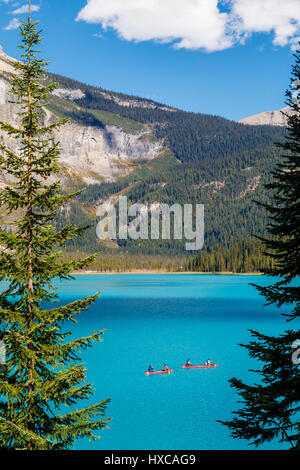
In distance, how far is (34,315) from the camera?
14.7 meters

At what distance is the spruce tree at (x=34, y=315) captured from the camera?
1384 cm

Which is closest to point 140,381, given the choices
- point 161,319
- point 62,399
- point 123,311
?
point 62,399

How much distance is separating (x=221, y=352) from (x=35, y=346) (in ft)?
178

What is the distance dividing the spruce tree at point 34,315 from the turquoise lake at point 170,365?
2203 centimetres

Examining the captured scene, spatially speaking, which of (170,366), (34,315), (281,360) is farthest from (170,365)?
(34,315)

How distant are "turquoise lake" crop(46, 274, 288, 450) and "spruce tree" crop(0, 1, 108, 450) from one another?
22.0 metres

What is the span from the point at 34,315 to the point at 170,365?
4655 centimetres

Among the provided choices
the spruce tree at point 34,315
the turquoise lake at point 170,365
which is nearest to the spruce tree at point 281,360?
the spruce tree at point 34,315

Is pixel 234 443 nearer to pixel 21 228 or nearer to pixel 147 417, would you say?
pixel 147 417

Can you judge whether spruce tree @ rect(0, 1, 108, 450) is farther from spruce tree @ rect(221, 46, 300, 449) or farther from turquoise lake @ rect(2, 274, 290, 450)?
turquoise lake @ rect(2, 274, 290, 450)

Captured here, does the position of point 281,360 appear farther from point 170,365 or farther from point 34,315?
point 170,365

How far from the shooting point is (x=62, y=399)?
1439cm

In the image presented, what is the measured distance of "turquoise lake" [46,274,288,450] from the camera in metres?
36.0

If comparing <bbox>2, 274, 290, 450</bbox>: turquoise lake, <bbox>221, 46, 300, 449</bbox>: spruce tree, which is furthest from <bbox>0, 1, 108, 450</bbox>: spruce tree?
<bbox>2, 274, 290, 450</bbox>: turquoise lake
